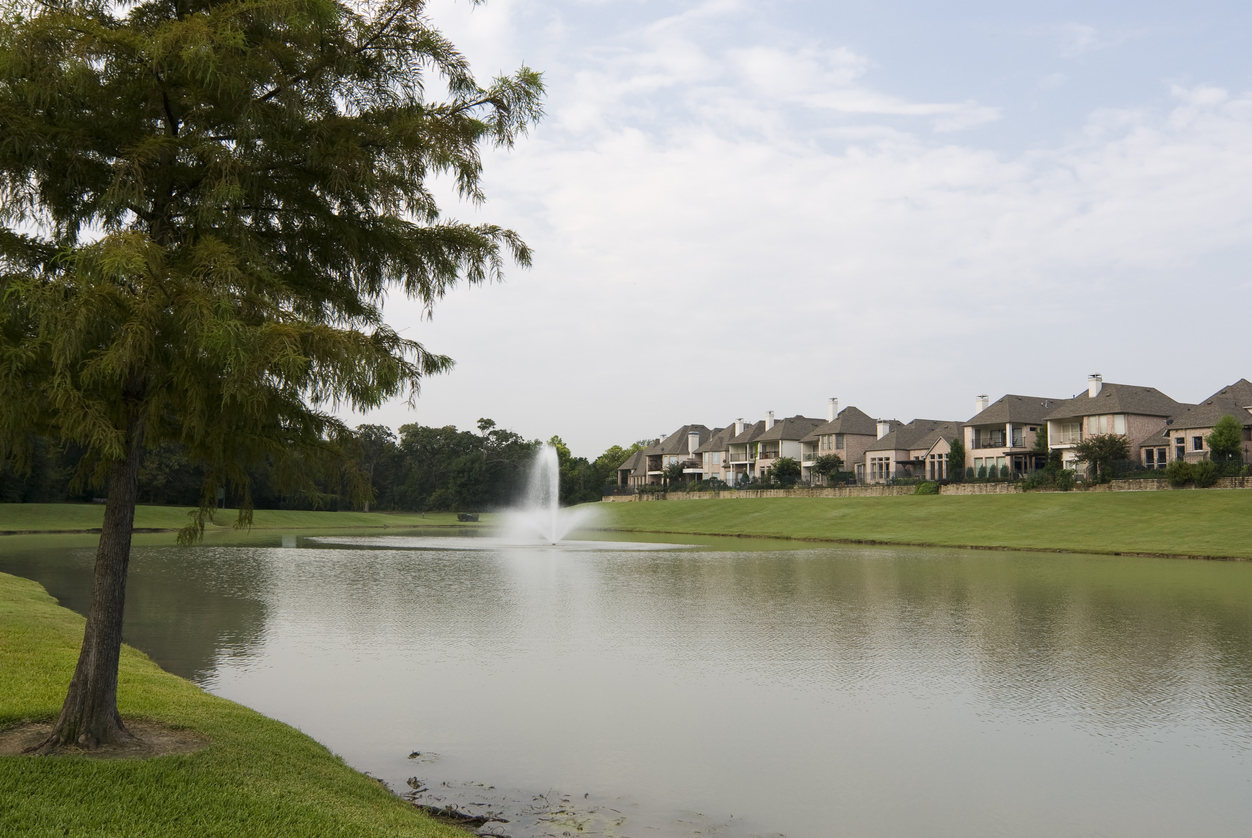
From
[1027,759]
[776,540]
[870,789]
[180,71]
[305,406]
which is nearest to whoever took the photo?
[180,71]

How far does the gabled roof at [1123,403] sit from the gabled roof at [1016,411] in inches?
130

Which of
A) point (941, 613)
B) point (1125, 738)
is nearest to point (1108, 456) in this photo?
point (941, 613)

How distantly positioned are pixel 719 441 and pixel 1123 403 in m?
50.9

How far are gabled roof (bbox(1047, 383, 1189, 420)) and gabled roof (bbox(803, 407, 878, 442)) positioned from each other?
2208 centimetres

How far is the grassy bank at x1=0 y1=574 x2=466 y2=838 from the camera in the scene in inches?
233

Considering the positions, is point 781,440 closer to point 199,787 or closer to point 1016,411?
point 1016,411

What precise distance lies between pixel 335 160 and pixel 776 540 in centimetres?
4687

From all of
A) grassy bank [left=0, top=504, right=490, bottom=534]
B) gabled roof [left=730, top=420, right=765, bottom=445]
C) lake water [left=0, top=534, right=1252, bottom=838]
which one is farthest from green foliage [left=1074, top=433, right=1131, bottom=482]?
grassy bank [left=0, top=504, right=490, bottom=534]

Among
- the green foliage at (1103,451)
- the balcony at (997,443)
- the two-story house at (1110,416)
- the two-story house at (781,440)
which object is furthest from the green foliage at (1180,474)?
the two-story house at (781,440)

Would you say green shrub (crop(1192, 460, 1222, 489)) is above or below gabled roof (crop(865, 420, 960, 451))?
below

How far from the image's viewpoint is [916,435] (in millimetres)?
89562

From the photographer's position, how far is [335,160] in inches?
310

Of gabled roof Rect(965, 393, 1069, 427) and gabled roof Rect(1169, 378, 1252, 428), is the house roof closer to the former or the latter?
gabled roof Rect(965, 393, 1069, 427)

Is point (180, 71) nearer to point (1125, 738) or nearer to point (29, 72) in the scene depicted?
point (29, 72)
